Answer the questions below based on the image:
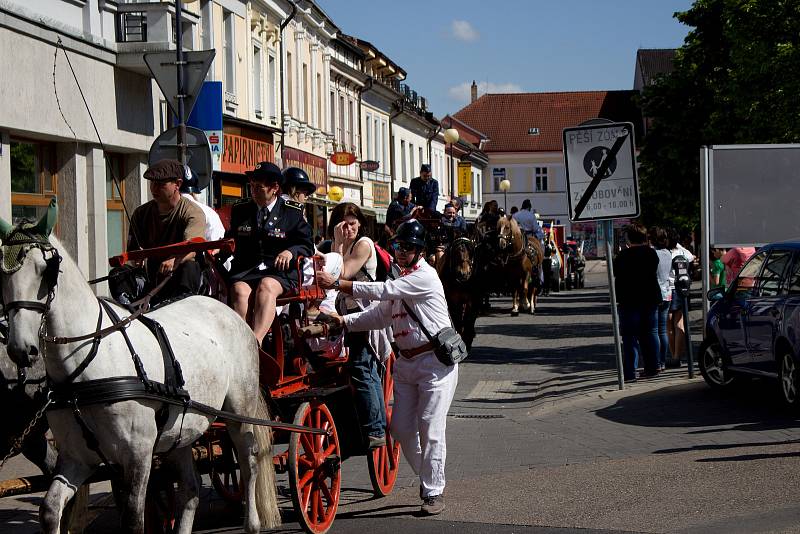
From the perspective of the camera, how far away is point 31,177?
1873 centimetres

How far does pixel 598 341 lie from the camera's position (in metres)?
22.8

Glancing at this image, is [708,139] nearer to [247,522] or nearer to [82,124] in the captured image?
[82,124]

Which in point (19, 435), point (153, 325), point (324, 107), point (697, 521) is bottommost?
point (697, 521)

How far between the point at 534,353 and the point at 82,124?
8.41 meters

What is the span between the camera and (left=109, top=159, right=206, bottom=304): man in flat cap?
7891 mm

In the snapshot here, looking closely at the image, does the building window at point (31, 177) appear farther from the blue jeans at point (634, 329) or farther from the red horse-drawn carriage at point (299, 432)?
the red horse-drawn carriage at point (299, 432)

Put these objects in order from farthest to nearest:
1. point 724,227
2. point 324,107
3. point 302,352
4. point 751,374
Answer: point 324,107 < point 724,227 < point 751,374 < point 302,352

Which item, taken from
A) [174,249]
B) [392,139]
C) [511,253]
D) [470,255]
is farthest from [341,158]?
[174,249]

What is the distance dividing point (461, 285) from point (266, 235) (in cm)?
1260

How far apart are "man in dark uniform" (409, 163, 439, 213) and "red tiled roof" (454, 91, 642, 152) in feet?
280

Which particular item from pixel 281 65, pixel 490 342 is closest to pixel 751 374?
pixel 490 342

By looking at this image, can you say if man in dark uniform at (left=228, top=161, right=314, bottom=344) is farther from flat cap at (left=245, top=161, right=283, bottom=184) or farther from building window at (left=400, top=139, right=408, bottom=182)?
building window at (left=400, top=139, right=408, bottom=182)

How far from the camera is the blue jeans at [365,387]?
876 cm

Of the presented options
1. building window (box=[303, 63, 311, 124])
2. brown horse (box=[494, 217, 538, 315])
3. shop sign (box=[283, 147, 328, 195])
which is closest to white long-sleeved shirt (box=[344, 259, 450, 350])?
brown horse (box=[494, 217, 538, 315])
